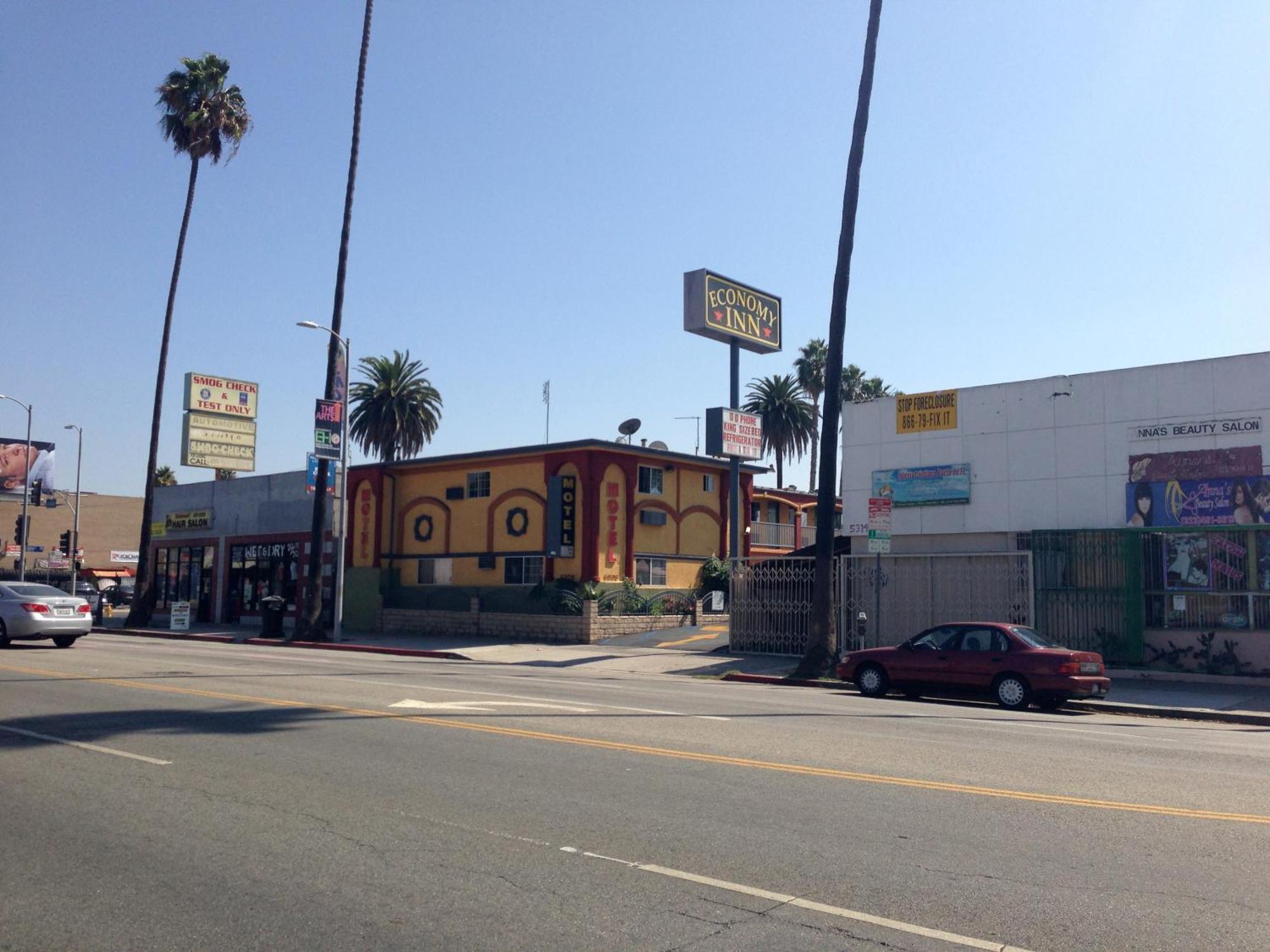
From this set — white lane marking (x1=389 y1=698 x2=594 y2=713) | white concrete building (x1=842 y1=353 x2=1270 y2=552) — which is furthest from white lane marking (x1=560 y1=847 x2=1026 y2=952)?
white concrete building (x1=842 y1=353 x2=1270 y2=552)

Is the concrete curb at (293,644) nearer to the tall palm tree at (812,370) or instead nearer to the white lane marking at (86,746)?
the white lane marking at (86,746)

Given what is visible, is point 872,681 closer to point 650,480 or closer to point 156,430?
point 650,480

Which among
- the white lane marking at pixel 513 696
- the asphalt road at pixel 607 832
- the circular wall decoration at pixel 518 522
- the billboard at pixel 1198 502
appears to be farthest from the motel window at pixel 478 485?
the asphalt road at pixel 607 832

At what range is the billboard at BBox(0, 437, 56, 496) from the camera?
78.5m

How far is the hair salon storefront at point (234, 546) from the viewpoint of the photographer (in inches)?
1721

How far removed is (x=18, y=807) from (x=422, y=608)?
101ft

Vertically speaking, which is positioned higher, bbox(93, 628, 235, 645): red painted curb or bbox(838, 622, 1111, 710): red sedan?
bbox(838, 622, 1111, 710): red sedan

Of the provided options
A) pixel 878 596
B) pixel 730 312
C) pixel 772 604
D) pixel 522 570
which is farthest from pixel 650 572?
pixel 878 596

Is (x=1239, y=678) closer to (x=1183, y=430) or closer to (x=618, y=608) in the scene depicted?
(x=1183, y=430)

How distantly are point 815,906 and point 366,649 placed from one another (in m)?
27.2

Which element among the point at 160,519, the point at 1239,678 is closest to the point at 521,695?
the point at 1239,678

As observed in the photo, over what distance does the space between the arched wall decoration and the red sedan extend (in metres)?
18.8

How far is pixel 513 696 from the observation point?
1647 centimetres

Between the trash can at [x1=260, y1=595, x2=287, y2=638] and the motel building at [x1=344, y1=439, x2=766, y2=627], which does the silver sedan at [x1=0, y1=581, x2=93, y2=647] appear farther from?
the motel building at [x1=344, y1=439, x2=766, y2=627]
